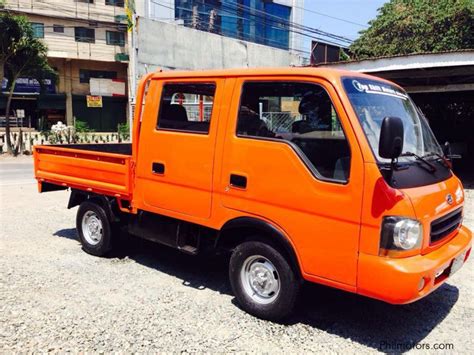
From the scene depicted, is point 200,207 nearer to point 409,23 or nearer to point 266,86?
point 266,86

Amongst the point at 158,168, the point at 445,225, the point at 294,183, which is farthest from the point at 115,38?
the point at 445,225

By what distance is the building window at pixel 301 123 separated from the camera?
11.9ft

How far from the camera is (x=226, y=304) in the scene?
Result: 4410mm

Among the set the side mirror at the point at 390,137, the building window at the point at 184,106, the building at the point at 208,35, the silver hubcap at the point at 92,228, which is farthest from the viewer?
the building at the point at 208,35

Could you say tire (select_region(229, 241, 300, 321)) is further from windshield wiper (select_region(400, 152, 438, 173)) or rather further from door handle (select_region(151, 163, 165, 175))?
windshield wiper (select_region(400, 152, 438, 173))

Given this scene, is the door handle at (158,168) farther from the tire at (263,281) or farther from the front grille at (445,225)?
the front grille at (445,225)

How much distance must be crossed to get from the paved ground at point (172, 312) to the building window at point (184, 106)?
5.71ft

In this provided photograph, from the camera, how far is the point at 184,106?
486 cm

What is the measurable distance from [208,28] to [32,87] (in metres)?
A: 15.4

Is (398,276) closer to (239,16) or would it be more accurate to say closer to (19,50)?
(19,50)

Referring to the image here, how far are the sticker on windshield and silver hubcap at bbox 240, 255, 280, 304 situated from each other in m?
1.69

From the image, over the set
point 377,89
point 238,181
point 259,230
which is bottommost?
point 259,230

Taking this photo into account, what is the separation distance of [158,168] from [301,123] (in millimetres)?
1634

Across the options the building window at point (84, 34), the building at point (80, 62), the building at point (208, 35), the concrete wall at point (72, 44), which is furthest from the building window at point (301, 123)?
the building window at point (84, 34)
